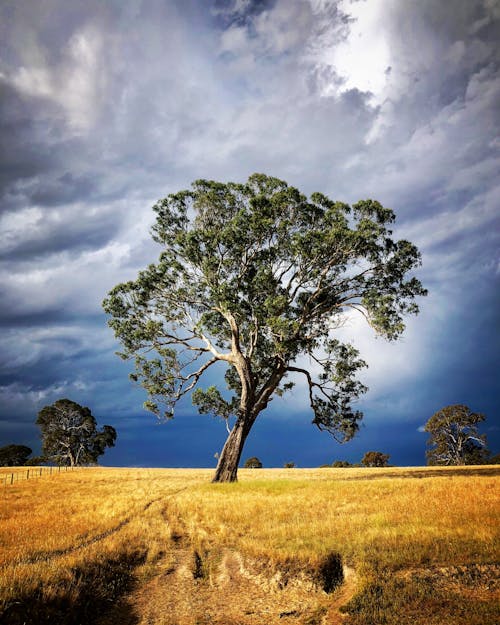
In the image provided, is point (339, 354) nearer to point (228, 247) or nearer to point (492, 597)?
point (228, 247)

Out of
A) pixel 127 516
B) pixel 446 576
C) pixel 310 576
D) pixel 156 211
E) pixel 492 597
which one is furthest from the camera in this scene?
pixel 156 211

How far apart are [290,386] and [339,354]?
15.2ft

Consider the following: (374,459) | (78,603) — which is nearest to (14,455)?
(374,459)

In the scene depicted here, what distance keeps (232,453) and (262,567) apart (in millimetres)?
17159

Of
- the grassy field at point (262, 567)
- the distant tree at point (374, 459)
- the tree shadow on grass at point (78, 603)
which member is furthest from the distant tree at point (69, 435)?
the tree shadow on grass at point (78, 603)

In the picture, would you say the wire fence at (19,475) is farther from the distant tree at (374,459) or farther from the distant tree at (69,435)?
the distant tree at (374,459)

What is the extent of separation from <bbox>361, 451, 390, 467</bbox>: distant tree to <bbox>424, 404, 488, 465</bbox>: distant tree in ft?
42.2

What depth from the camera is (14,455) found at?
258 ft

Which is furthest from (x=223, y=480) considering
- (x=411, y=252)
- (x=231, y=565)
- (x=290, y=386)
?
(x=411, y=252)

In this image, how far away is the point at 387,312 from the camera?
2300cm

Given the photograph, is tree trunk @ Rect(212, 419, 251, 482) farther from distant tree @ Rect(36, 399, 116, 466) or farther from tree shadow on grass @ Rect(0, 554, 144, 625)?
distant tree @ Rect(36, 399, 116, 466)

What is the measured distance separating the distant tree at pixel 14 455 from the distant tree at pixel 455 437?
252 feet

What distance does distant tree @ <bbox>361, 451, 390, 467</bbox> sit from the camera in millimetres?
70688

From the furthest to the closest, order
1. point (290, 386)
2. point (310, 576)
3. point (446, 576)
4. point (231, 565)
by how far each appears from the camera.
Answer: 1. point (290, 386)
2. point (231, 565)
3. point (310, 576)
4. point (446, 576)
